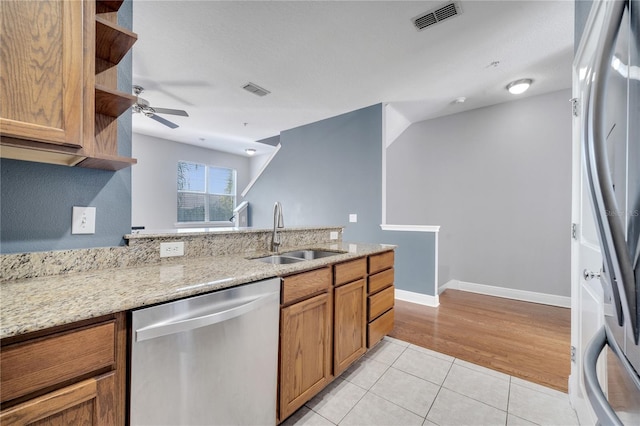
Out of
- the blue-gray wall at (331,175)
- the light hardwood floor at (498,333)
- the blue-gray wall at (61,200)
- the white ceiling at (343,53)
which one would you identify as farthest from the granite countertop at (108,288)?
the blue-gray wall at (331,175)

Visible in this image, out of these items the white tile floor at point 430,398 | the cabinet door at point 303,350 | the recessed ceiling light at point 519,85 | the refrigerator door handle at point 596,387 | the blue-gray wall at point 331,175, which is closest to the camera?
the refrigerator door handle at point 596,387

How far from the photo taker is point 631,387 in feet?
1.70

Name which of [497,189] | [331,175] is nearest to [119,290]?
[331,175]

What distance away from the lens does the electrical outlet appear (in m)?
1.50

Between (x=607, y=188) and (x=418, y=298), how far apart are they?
10.7 ft

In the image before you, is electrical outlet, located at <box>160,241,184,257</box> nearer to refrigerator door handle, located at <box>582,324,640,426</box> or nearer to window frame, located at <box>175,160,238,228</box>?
refrigerator door handle, located at <box>582,324,640,426</box>

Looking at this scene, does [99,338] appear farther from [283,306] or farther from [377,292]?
[377,292]

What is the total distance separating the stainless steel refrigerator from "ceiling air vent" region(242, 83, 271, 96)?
10.8 feet

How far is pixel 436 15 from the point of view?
205 cm

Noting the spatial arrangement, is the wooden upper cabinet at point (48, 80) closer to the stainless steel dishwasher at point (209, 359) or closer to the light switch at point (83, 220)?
the light switch at point (83, 220)

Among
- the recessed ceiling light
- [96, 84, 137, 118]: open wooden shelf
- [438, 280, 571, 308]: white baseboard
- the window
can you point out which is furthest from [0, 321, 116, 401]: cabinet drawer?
the window

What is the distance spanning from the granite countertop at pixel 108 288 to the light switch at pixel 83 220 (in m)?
0.20

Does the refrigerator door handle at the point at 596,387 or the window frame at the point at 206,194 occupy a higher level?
the window frame at the point at 206,194

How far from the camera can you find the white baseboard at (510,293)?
10.9 feet
